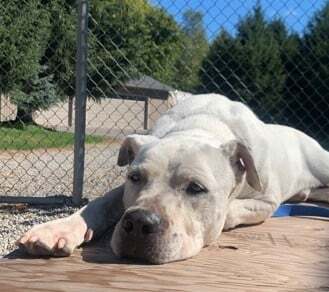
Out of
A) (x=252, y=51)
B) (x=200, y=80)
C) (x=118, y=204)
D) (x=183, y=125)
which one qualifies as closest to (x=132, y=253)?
(x=118, y=204)

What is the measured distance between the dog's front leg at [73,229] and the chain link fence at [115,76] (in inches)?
76.8

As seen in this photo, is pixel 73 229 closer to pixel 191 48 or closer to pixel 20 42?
pixel 191 48

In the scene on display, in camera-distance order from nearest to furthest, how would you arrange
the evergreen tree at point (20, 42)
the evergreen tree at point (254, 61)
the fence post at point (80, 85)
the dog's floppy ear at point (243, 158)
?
1. the dog's floppy ear at point (243, 158)
2. the fence post at point (80, 85)
3. the evergreen tree at point (254, 61)
4. the evergreen tree at point (20, 42)

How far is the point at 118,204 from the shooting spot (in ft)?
8.86

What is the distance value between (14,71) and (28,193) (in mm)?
7162

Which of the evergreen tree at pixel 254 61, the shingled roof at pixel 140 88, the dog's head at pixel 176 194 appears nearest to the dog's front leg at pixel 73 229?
the dog's head at pixel 176 194

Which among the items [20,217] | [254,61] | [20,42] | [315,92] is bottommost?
[20,217]

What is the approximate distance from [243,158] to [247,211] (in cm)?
→ 29

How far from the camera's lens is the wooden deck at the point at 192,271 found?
192 centimetres

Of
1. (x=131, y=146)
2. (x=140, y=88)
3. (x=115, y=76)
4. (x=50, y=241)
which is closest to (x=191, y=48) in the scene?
(x=115, y=76)

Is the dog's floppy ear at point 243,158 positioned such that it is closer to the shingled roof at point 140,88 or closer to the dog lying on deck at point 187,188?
the dog lying on deck at point 187,188

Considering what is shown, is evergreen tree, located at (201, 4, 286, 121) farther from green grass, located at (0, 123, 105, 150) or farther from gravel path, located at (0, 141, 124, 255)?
green grass, located at (0, 123, 105, 150)

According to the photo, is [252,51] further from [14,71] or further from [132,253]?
[132,253]

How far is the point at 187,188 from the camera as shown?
7.79ft
